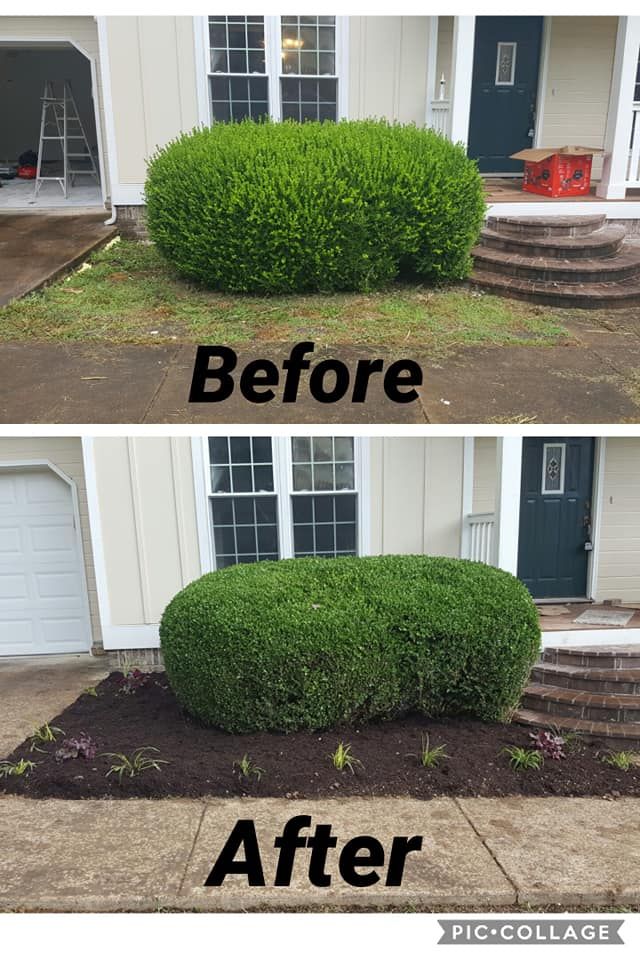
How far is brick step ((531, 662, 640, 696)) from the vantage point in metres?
6.30

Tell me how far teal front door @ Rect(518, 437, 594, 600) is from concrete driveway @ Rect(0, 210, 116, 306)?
16.2 feet

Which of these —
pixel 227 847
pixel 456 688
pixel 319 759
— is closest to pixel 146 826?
pixel 227 847

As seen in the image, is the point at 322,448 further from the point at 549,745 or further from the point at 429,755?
the point at 549,745

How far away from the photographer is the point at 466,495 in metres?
7.98

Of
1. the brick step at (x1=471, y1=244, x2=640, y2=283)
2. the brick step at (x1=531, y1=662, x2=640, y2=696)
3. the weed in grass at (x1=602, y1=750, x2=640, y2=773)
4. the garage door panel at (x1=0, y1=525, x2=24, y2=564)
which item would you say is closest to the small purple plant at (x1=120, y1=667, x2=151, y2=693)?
the garage door panel at (x1=0, y1=525, x2=24, y2=564)

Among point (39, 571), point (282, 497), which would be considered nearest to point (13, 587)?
point (39, 571)

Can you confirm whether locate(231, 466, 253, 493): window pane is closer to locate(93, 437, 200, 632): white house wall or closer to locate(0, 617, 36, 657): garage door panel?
locate(93, 437, 200, 632): white house wall

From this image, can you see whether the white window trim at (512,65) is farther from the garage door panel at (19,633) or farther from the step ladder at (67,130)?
the garage door panel at (19,633)

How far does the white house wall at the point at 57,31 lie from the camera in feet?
33.0

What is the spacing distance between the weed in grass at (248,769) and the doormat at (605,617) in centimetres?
347

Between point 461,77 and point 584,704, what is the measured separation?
19.8ft

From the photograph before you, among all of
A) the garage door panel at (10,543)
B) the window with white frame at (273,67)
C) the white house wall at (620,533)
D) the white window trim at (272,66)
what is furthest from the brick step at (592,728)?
the window with white frame at (273,67)

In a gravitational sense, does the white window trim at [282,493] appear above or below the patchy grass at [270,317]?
below

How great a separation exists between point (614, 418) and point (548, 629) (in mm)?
2398
